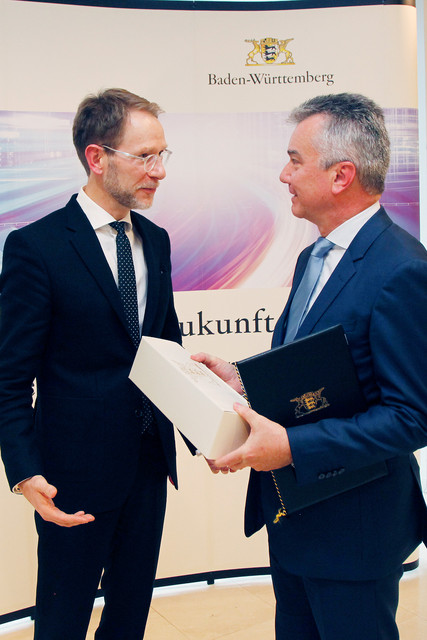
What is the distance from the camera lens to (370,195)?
1663mm

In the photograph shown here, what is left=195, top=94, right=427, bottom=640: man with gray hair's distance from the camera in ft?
4.75

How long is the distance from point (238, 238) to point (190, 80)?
2.43 feet

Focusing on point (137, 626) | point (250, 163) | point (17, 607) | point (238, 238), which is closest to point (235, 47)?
point (250, 163)

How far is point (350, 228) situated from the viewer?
1.65 m

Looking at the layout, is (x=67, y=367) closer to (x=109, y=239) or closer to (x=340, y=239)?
(x=109, y=239)

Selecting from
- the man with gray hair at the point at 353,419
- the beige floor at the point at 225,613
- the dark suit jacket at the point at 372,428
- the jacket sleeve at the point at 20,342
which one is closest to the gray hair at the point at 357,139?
the man with gray hair at the point at 353,419

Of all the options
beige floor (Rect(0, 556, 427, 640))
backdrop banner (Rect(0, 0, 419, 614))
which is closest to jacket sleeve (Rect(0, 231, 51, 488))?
backdrop banner (Rect(0, 0, 419, 614))

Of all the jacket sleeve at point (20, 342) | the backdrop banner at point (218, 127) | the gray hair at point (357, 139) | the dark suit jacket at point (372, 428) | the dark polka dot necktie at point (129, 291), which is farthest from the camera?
the backdrop banner at point (218, 127)

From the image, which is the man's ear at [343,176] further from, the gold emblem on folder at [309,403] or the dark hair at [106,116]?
the dark hair at [106,116]

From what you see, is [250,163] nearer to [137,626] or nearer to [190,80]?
[190,80]

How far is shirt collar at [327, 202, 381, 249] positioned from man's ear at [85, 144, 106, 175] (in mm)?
755

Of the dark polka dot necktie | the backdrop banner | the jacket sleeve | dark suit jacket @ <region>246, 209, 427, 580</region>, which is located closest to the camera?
dark suit jacket @ <region>246, 209, 427, 580</region>

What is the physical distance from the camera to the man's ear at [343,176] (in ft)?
5.32

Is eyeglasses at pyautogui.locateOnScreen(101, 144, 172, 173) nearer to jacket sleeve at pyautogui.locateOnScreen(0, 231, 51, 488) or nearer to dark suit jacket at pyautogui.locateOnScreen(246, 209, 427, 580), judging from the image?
jacket sleeve at pyautogui.locateOnScreen(0, 231, 51, 488)
